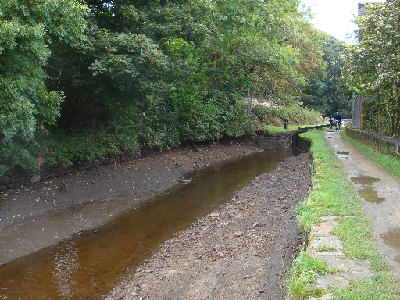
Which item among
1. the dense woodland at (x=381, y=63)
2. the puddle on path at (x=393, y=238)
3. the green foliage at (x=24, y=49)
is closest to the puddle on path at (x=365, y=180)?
the puddle on path at (x=393, y=238)

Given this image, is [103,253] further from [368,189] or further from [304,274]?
[368,189]

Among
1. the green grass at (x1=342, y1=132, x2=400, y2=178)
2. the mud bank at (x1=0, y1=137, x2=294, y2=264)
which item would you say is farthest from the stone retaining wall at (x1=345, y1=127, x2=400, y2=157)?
the mud bank at (x1=0, y1=137, x2=294, y2=264)

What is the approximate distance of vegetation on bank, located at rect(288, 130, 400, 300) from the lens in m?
4.17

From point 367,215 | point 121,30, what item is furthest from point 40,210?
point 367,215

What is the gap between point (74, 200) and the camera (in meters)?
11.3

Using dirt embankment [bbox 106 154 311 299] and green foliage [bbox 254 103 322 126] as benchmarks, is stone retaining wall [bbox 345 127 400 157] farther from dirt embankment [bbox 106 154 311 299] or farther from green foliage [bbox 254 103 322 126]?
green foliage [bbox 254 103 322 126]

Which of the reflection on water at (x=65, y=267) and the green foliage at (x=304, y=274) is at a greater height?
the green foliage at (x=304, y=274)

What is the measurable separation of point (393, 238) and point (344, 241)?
0.79 metres

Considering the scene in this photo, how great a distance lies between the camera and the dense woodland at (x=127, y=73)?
8141 millimetres

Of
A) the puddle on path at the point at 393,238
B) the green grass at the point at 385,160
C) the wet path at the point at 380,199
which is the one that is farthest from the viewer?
the green grass at the point at 385,160

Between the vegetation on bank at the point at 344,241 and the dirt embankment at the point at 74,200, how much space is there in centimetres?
548

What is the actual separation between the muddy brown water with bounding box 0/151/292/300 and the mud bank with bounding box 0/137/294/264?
46 centimetres

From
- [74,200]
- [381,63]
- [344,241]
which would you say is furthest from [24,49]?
[381,63]

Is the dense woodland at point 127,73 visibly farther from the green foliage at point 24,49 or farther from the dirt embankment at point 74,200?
the dirt embankment at point 74,200
